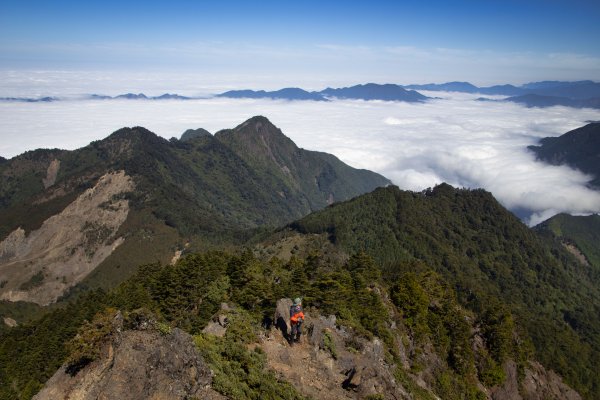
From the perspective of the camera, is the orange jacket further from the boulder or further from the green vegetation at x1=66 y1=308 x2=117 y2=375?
the green vegetation at x1=66 y1=308 x2=117 y2=375

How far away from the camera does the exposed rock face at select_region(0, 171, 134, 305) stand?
541 feet

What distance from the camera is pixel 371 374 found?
36.7m

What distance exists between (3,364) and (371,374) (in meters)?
67.5

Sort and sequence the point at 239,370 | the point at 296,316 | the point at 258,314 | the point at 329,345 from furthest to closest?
1. the point at 258,314
2. the point at 329,345
3. the point at 296,316
4. the point at 239,370

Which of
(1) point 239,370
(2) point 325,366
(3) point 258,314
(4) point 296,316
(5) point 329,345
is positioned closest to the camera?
(1) point 239,370

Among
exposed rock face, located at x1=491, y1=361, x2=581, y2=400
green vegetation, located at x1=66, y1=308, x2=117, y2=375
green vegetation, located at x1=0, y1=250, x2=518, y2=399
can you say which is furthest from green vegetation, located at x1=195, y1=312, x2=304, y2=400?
exposed rock face, located at x1=491, y1=361, x2=581, y2=400

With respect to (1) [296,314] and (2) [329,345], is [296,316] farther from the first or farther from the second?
(2) [329,345]

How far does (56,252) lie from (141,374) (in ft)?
593

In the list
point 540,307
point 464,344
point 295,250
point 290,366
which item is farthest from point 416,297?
point 540,307

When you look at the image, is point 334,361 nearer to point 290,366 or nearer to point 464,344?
point 290,366

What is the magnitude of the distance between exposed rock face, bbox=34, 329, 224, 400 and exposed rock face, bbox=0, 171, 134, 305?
154667 millimetres

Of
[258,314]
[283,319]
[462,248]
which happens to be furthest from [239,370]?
[462,248]

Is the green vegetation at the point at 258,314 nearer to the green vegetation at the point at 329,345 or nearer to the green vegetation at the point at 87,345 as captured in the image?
the green vegetation at the point at 329,345

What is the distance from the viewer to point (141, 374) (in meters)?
25.2
